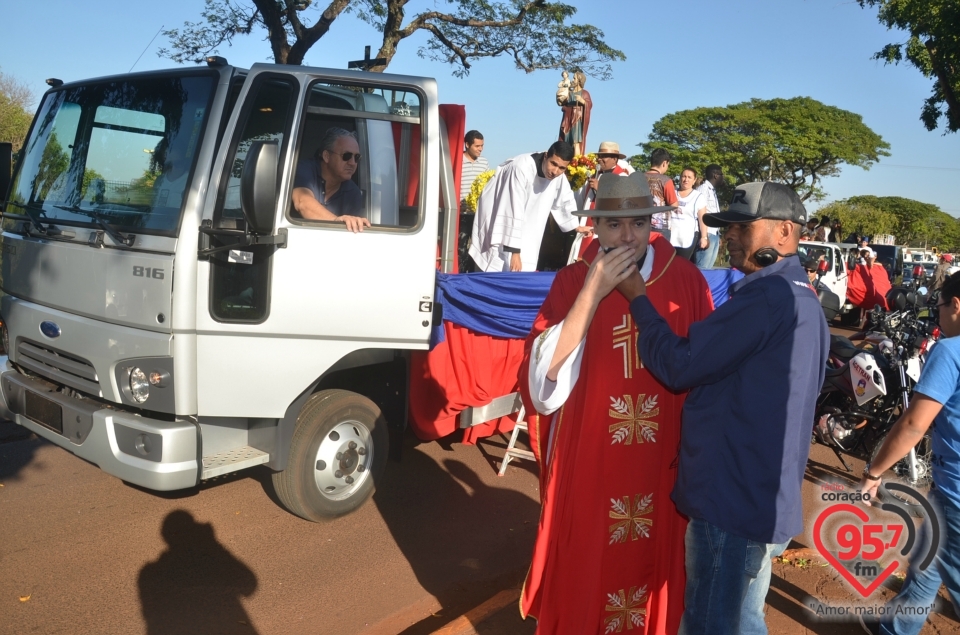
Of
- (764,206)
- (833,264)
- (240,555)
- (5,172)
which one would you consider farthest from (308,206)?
(833,264)

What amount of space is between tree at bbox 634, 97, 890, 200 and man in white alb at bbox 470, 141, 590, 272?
41233 millimetres

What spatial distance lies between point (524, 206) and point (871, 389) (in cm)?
331

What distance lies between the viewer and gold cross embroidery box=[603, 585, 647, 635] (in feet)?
9.71

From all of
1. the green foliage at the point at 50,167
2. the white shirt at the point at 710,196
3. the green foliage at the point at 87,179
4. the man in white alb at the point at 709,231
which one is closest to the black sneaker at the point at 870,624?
the green foliage at the point at 87,179

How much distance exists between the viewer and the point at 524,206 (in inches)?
267

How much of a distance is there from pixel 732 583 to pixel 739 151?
48081 mm

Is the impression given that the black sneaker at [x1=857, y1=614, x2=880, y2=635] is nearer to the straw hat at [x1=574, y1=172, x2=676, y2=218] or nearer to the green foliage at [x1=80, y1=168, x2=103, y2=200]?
the straw hat at [x1=574, y1=172, x2=676, y2=218]

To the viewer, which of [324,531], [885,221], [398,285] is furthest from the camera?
[885,221]

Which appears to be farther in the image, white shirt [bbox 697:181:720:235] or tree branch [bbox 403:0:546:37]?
tree branch [bbox 403:0:546:37]

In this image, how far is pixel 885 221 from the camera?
66250 millimetres

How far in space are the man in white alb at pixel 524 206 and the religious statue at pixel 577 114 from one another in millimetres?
1336

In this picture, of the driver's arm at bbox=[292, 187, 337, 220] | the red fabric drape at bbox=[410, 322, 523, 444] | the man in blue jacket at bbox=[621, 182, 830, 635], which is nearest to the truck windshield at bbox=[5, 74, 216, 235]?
the driver's arm at bbox=[292, 187, 337, 220]

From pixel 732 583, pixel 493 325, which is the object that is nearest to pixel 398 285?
pixel 493 325

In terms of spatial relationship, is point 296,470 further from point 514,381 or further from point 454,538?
point 514,381
